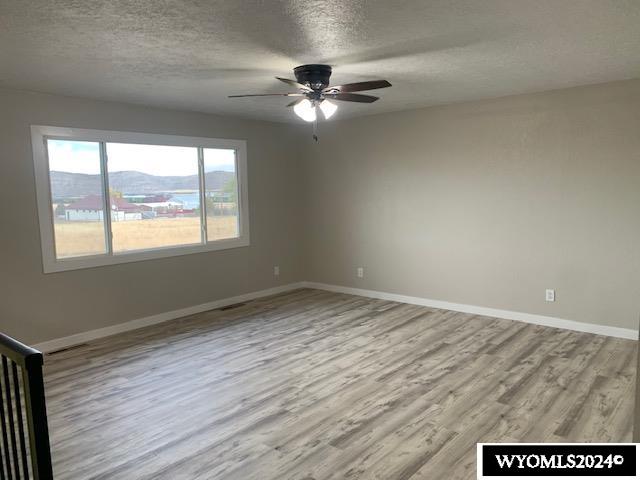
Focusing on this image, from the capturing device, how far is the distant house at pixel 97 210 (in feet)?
15.0

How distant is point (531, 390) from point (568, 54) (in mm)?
2419

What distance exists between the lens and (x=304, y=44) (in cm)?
293

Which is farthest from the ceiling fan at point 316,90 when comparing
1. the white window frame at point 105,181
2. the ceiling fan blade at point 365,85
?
the white window frame at point 105,181

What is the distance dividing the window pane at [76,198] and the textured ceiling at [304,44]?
584mm

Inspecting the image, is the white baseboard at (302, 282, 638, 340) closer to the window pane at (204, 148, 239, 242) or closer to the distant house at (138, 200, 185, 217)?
the window pane at (204, 148, 239, 242)

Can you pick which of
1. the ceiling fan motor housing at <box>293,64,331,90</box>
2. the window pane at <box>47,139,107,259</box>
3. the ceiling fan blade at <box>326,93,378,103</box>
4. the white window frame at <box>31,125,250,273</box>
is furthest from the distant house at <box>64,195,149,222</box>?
the ceiling fan blade at <box>326,93,378,103</box>

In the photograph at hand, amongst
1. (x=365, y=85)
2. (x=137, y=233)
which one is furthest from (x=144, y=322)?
(x=365, y=85)

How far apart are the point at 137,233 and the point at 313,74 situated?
282cm

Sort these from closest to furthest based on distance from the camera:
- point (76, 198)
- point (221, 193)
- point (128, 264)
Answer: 1. point (76, 198)
2. point (128, 264)
3. point (221, 193)

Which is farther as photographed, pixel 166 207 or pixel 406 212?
pixel 406 212

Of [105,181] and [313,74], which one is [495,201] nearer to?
[313,74]

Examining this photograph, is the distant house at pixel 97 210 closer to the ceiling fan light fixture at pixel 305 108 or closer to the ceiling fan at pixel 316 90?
the ceiling fan at pixel 316 90

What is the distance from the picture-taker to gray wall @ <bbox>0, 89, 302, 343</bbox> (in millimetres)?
4137

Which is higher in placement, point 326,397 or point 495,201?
point 495,201
